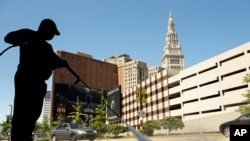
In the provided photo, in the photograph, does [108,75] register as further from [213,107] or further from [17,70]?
[17,70]

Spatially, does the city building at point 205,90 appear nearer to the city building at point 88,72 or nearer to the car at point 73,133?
the car at point 73,133

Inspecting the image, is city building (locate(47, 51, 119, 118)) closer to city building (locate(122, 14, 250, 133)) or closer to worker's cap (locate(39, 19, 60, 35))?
city building (locate(122, 14, 250, 133))

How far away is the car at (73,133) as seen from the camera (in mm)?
16453

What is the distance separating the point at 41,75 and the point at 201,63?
69489 mm

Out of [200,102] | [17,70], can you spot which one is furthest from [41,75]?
[200,102]

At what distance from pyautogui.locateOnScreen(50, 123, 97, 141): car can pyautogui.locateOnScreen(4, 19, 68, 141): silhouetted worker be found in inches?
526

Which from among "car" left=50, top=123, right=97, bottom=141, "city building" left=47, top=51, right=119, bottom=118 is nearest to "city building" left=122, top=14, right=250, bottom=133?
"car" left=50, top=123, right=97, bottom=141

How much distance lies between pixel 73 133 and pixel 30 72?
14.2m

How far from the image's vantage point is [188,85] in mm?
75000

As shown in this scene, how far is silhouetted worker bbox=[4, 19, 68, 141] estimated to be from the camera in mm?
3168

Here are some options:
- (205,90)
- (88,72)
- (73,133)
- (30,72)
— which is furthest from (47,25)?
(88,72)

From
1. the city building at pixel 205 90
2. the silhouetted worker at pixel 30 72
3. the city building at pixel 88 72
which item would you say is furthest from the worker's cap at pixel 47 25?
the city building at pixel 88 72

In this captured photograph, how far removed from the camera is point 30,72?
10.9 ft

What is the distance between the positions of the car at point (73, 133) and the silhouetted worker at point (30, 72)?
1337 centimetres
